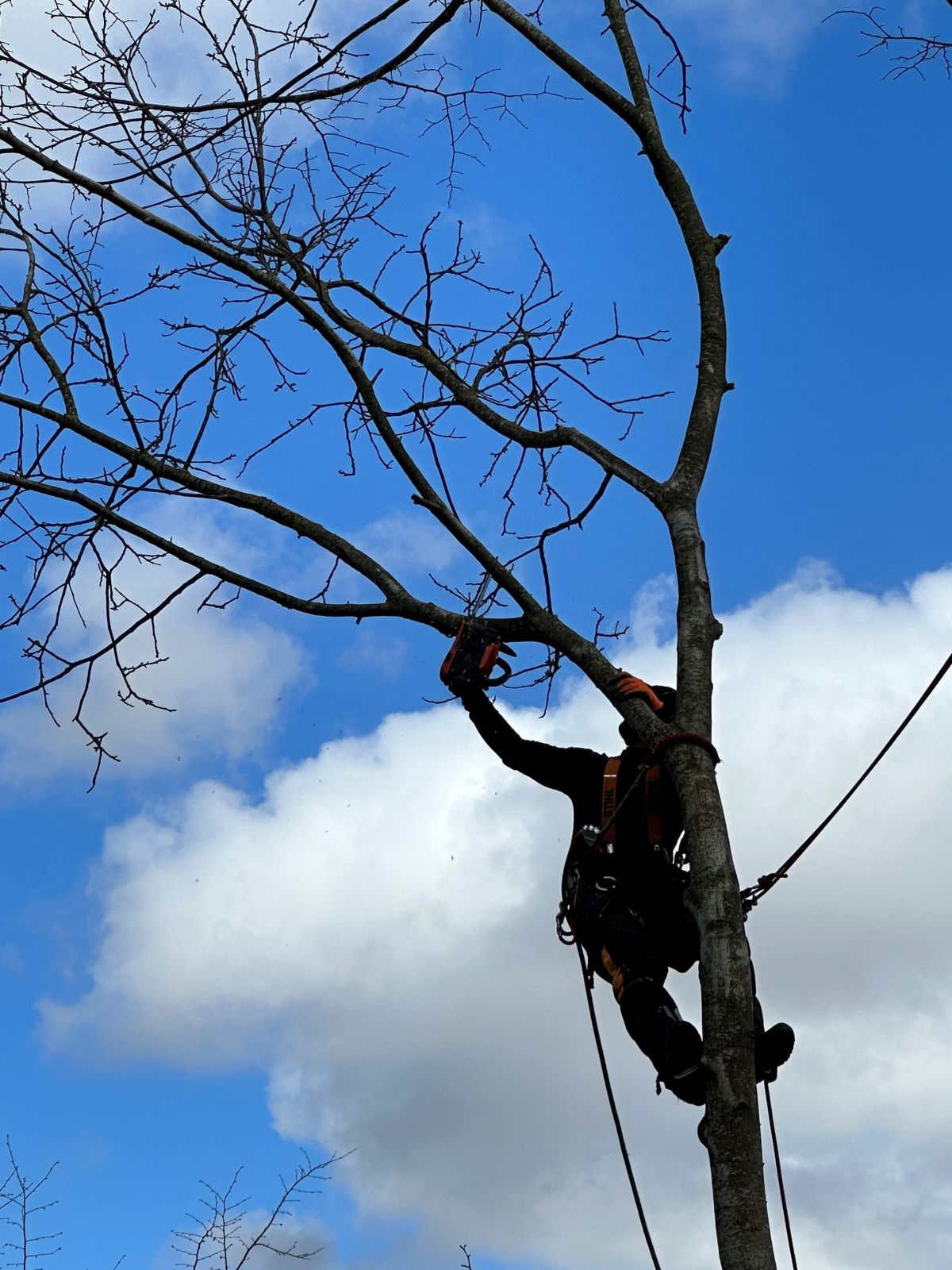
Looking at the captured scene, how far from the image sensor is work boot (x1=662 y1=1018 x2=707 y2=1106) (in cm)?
407

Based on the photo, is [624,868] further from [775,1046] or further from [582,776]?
[775,1046]

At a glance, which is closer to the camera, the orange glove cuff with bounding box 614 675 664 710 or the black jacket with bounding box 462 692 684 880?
the orange glove cuff with bounding box 614 675 664 710

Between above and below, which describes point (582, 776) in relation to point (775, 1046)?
above

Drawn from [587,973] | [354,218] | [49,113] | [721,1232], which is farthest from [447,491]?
[721,1232]

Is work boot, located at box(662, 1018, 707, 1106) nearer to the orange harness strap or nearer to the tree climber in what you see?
the tree climber

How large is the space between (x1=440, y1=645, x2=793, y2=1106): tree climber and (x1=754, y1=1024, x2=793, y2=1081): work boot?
551mm

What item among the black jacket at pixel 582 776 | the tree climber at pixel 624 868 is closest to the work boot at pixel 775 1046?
the tree climber at pixel 624 868

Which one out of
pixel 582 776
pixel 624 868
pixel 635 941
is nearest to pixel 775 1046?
pixel 635 941

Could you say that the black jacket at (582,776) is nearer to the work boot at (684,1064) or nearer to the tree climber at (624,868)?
the tree climber at (624,868)

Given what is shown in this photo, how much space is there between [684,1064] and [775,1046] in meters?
0.26

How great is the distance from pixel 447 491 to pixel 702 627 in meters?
1.06

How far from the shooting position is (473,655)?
5047 millimetres

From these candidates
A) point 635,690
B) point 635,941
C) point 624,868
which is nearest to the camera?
point 635,690

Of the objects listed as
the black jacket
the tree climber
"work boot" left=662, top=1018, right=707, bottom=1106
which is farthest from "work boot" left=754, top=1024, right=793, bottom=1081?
the black jacket
